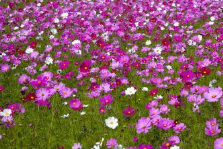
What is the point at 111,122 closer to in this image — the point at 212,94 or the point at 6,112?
the point at 212,94

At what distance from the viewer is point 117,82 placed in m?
3.91

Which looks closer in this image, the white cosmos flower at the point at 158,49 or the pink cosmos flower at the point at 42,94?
the pink cosmos flower at the point at 42,94

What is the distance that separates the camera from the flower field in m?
3.20

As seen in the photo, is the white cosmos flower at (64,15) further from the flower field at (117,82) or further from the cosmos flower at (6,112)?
the cosmos flower at (6,112)

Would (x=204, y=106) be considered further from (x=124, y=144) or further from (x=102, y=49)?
(x=102, y=49)

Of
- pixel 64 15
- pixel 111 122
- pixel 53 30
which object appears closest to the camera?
pixel 111 122

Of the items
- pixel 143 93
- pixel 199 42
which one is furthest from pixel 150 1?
pixel 143 93

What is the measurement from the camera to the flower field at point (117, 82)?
3203 mm

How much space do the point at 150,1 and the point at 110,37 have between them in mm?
2737

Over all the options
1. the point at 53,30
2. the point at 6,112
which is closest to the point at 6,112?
the point at 6,112

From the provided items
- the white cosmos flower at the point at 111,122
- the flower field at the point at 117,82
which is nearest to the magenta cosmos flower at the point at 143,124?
the flower field at the point at 117,82

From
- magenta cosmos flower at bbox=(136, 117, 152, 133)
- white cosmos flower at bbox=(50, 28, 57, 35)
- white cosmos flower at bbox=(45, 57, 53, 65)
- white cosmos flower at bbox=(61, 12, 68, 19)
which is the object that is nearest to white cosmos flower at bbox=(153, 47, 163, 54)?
white cosmos flower at bbox=(45, 57, 53, 65)

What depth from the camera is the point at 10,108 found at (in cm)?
361

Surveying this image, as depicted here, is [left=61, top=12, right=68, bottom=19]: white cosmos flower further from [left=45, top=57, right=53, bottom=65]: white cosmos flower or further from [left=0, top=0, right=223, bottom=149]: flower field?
[left=45, top=57, right=53, bottom=65]: white cosmos flower
